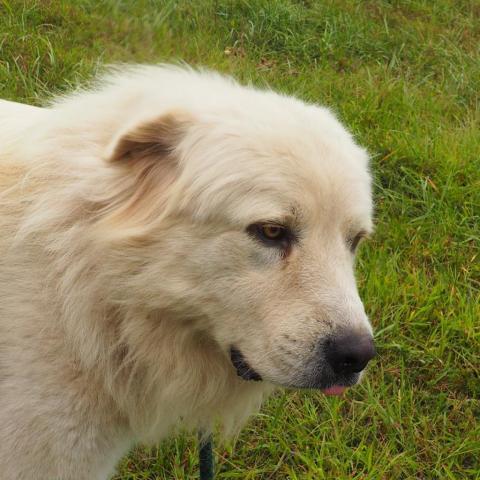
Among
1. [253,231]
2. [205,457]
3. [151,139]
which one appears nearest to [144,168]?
Result: [151,139]

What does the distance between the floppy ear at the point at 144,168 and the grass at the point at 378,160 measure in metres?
1.47

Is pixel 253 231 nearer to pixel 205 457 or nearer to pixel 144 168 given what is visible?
pixel 144 168

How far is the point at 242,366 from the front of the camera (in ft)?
8.36

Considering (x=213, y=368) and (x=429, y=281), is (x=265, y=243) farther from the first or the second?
(x=429, y=281)

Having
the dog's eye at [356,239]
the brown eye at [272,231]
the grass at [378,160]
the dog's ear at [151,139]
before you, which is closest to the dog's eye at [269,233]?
the brown eye at [272,231]

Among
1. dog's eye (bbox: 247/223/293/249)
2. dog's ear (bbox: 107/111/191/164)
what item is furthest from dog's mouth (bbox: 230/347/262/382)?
dog's ear (bbox: 107/111/191/164)

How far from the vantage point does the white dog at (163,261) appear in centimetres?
235

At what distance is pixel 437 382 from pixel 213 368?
1.80 metres

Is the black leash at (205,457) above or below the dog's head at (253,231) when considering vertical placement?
below

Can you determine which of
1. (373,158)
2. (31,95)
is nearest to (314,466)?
(373,158)

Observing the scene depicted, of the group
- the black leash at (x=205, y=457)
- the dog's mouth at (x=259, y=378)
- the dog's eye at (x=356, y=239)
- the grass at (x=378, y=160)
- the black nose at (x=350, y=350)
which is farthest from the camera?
the grass at (x=378, y=160)

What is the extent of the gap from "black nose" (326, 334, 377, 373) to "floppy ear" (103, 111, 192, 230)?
0.77 metres

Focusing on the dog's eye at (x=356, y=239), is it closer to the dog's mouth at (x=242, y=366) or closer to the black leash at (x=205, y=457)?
the dog's mouth at (x=242, y=366)

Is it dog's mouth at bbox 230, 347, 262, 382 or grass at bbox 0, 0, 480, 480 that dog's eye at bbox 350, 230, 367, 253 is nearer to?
dog's mouth at bbox 230, 347, 262, 382
